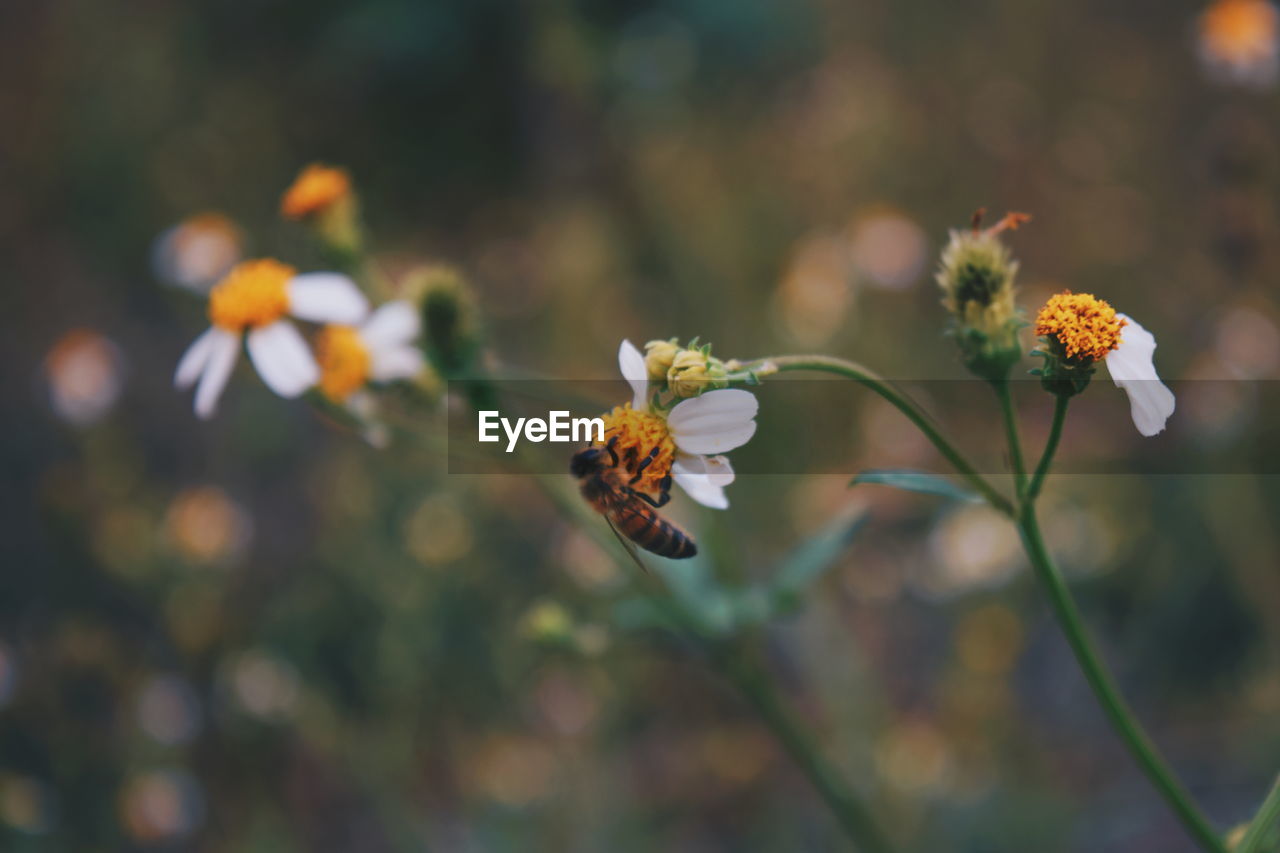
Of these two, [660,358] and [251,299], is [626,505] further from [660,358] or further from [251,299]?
[251,299]

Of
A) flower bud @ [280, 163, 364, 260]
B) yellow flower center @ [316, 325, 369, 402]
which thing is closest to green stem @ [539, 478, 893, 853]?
yellow flower center @ [316, 325, 369, 402]

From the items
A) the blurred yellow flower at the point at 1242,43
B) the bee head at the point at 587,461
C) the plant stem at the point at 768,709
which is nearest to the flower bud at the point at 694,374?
the bee head at the point at 587,461

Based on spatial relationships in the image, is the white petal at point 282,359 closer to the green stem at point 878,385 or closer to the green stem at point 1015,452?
the green stem at point 878,385

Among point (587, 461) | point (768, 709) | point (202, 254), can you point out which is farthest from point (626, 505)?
point (202, 254)

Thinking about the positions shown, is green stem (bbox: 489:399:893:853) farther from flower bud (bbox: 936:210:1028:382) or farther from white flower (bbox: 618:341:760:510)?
flower bud (bbox: 936:210:1028:382)

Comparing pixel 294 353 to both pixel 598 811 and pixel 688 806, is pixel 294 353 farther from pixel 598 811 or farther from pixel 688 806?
pixel 688 806

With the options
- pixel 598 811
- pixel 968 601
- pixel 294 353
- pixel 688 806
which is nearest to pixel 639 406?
pixel 294 353

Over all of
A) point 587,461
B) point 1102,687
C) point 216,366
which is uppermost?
point 216,366
